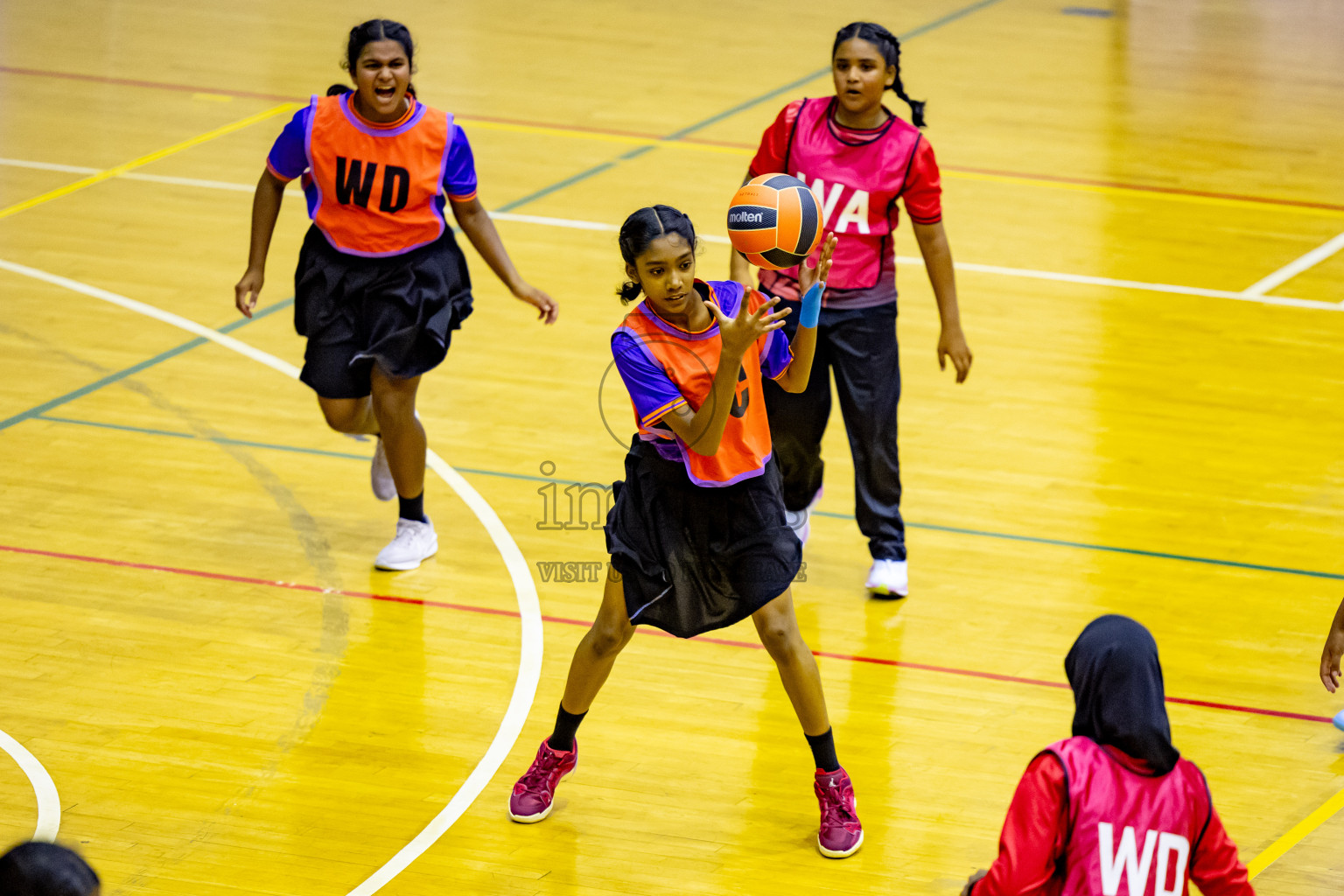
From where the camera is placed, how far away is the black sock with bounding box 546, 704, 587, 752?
4.99 meters

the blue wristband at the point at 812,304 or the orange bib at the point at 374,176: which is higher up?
the orange bib at the point at 374,176

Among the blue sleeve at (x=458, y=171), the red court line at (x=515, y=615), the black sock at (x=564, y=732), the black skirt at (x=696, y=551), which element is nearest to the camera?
the black skirt at (x=696, y=551)

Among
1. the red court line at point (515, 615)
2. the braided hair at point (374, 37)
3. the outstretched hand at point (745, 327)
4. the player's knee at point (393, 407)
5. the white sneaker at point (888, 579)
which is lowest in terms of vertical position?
the red court line at point (515, 615)

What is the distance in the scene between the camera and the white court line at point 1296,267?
9609 millimetres

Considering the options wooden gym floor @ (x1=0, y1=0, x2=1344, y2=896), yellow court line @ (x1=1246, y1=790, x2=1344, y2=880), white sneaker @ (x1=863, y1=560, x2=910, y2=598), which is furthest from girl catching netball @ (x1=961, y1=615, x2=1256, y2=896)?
white sneaker @ (x1=863, y1=560, x2=910, y2=598)

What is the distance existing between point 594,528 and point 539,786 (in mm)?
2100

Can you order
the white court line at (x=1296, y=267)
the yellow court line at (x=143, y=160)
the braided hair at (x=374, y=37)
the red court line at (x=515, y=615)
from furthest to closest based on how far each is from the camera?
the yellow court line at (x=143, y=160), the white court line at (x=1296, y=267), the braided hair at (x=374, y=37), the red court line at (x=515, y=615)

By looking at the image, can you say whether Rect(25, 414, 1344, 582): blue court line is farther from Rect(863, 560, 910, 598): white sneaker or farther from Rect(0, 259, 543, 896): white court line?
Rect(863, 560, 910, 598): white sneaker

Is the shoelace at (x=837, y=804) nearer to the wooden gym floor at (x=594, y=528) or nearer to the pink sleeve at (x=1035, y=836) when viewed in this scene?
the wooden gym floor at (x=594, y=528)

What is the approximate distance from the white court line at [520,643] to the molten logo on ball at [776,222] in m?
1.68

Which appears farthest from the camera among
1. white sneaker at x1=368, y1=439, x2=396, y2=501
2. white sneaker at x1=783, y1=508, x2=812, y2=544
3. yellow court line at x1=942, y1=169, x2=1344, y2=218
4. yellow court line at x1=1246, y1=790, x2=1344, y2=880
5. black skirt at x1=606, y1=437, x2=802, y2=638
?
yellow court line at x1=942, y1=169, x2=1344, y2=218

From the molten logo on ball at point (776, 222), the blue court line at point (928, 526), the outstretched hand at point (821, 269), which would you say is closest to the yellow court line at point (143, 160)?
the blue court line at point (928, 526)

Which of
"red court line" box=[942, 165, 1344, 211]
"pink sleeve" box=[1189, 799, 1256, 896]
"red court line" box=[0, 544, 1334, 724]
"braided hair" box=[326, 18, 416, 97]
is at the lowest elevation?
"red court line" box=[0, 544, 1334, 724]

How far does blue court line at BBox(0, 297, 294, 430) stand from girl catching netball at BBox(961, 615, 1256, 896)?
16.0 ft
